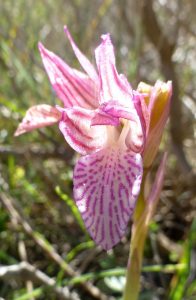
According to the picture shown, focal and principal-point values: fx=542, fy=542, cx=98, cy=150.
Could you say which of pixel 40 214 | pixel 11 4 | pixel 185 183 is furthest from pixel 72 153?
pixel 11 4

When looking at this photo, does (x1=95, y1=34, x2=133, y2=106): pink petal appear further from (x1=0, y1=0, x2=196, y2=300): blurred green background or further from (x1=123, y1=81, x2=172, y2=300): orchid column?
(x1=0, y1=0, x2=196, y2=300): blurred green background

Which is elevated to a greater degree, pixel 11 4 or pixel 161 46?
pixel 11 4

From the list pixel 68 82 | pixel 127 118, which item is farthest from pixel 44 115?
pixel 127 118

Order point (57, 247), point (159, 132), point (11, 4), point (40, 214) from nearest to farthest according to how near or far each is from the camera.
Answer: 1. point (159, 132)
2. point (57, 247)
3. point (40, 214)
4. point (11, 4)

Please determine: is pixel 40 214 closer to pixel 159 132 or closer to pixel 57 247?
pixel 57 247

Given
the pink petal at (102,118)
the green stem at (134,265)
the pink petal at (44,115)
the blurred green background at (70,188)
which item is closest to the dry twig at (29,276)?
the blurred green background at (70,188)

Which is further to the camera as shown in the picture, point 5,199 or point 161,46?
point 161,46

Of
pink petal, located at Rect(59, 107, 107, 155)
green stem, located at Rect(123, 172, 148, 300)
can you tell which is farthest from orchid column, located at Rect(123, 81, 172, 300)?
pink petal, located at Rect(59, 107, 107, 155)
